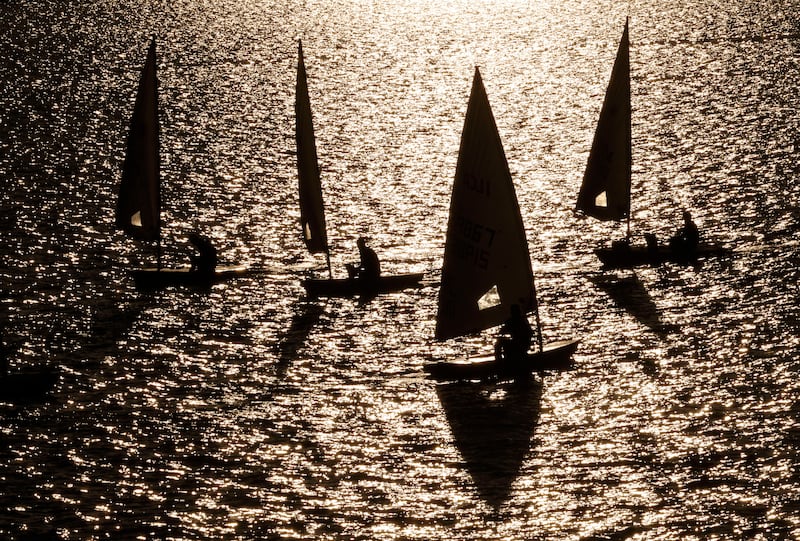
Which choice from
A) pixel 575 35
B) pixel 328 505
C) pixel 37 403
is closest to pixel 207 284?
pixel 37 403

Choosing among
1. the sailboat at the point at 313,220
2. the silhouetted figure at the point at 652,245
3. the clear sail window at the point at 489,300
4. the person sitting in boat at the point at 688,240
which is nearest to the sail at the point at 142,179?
the sailboat at the point at 313,220

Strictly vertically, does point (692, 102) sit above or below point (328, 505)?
above

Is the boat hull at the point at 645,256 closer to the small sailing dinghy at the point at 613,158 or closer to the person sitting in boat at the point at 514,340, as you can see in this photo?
the small sailing dinghy at the point at 613,158

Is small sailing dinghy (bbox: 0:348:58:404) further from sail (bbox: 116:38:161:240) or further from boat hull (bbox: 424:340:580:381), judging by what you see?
sail (bbox: 116:38:161:240)

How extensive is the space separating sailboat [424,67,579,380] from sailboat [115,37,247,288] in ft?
49.0

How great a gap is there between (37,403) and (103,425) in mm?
3229

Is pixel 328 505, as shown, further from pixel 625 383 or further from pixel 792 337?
pixel 792 337

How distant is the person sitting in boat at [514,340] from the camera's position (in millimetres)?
54000

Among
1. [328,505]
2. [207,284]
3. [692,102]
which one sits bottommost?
[328,505]

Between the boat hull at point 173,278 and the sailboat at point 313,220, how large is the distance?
4.09 meters

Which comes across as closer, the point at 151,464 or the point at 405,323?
the point at 151,464

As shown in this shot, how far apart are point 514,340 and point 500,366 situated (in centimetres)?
112

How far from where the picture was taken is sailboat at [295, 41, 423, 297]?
6525cm

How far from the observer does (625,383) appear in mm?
54312
